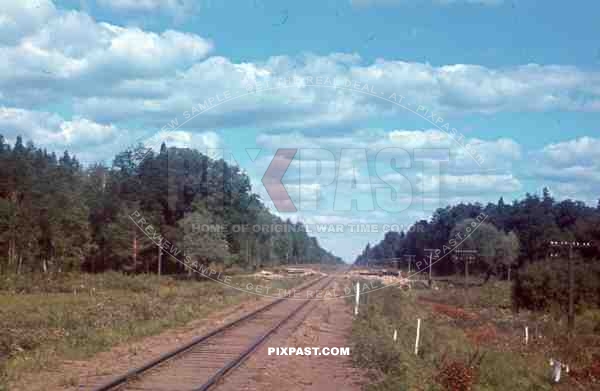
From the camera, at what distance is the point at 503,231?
8988cm

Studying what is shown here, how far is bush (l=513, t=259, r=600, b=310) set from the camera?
44.6m

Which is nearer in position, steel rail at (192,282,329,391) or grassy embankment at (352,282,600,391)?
steel rail at (192,282,329,391)

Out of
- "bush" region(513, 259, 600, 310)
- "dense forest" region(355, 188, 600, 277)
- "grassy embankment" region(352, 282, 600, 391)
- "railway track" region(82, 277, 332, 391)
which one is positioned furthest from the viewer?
"dense forest" region(355, 188, 600, 277)

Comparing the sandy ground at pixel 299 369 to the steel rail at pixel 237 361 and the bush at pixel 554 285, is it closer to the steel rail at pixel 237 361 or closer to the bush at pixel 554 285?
the steel rail at pixel 237 361

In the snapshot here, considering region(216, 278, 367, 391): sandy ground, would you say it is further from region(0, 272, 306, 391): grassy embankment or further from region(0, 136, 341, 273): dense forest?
region(0, 136, 341, 273): dense forest

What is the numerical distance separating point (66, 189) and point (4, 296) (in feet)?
81.5

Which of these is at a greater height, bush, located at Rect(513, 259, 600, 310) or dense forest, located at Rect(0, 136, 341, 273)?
dense forest, located at Rect(0, 136, 341, 273)

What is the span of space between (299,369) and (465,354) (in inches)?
242

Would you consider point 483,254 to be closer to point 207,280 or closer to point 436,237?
point 436,237

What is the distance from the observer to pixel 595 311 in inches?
1635

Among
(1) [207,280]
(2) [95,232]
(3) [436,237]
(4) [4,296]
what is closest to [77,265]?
(2) [95,232]

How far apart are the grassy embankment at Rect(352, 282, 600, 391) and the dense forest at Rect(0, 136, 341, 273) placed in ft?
70.3

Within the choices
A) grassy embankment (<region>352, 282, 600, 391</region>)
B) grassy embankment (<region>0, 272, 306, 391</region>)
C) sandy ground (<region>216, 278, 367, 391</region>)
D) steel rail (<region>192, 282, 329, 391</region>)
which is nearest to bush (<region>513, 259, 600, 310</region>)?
grassy embankment (<region>352, 282, 600, 391</region>)

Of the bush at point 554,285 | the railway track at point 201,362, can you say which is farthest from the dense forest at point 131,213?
the railway track at point 201,362
